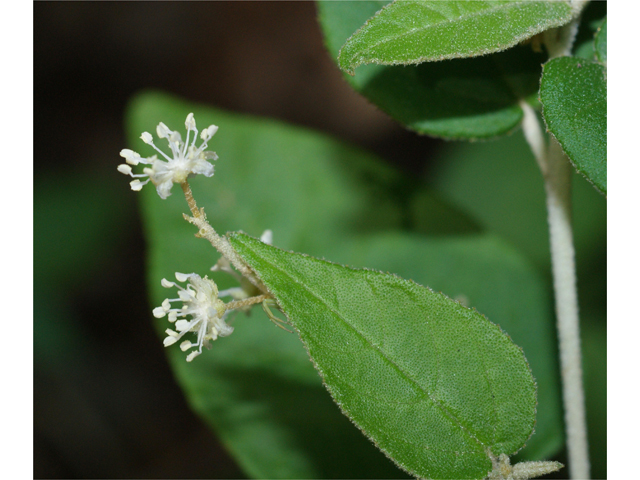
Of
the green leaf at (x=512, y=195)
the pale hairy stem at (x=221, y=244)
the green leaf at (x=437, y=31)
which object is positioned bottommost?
the pale hairy stem at (x=221, y=244)

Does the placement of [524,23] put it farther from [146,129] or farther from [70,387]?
[70,387]

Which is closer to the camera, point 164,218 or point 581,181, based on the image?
point 164,218

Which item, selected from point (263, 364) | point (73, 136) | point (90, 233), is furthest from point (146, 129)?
point (73, 136)

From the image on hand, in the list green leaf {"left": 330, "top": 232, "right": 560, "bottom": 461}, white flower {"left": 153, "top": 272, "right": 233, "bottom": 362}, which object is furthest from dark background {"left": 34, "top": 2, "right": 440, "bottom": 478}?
white flower {"left": 153, "top": 272, "right": 233, "bottom": 362}

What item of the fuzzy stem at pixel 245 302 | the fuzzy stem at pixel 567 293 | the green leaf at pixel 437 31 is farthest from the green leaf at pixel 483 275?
the green leaf at pixel 437 31

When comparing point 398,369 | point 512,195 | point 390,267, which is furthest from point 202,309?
point 512,195

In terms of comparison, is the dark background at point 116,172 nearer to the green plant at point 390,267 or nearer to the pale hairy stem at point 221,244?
the green plant at point 390,267

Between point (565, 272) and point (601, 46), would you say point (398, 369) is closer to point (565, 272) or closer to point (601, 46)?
point (565, 272)

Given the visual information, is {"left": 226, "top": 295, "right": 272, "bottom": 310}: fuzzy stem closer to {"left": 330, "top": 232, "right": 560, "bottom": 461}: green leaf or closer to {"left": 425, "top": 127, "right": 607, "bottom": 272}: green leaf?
{"left": 330, "top": 232, "right": 560, "bottom": 461}: green leaf
